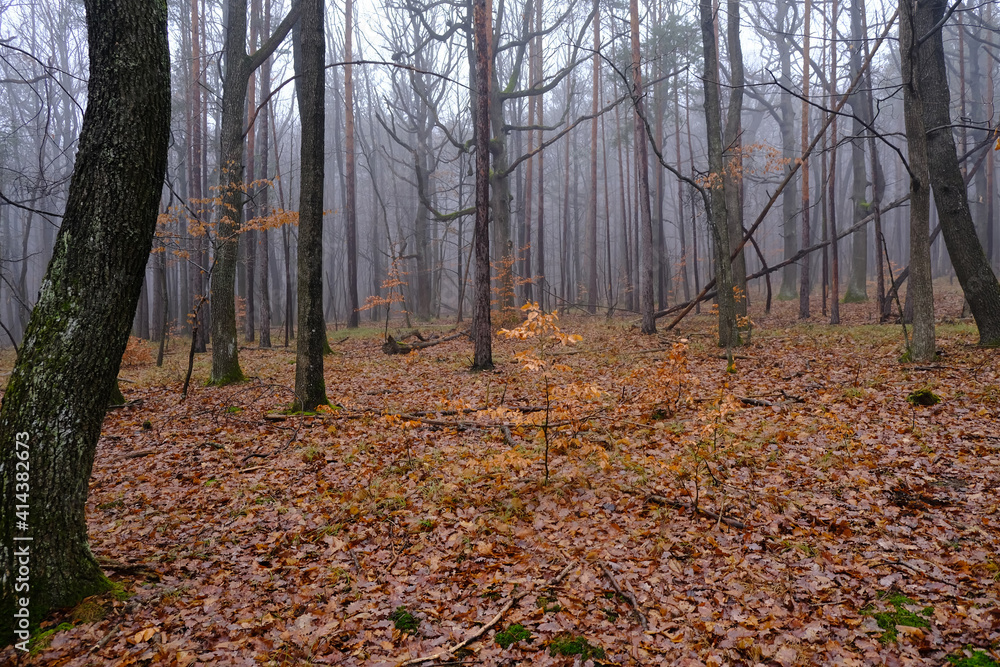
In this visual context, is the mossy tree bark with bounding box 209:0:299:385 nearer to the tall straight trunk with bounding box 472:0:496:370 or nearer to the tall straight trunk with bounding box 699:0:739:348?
the tall straight trunk with bounding box 472:0:496:370

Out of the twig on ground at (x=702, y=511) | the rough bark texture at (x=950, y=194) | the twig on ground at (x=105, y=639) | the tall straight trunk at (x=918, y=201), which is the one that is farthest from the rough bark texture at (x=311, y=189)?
the rough bark texture at (x=950, y=194)

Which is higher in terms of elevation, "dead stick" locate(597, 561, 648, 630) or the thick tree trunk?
the thick tree trunk

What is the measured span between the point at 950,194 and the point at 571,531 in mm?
9167

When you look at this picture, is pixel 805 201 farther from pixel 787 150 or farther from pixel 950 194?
pixel 787 150

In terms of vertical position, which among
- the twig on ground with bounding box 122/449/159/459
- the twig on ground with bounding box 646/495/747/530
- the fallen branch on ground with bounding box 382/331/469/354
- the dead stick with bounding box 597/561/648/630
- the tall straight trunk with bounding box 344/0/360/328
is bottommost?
the dead stick with bounding box 597/561/648/630

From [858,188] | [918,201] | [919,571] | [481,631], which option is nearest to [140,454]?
[481,631]

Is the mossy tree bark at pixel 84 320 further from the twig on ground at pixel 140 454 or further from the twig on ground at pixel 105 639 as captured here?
the twig on ground at pixel 140 454

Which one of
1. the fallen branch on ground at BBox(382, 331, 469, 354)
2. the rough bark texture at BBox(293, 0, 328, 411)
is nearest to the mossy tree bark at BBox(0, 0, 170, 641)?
the rough bark texture at BBox(293, 0, 328, 411)

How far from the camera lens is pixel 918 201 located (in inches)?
320

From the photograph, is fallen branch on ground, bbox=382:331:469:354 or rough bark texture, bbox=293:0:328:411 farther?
fallen branch on ground, bbox=382:331:469:354

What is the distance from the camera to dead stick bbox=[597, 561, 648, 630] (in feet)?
10.7

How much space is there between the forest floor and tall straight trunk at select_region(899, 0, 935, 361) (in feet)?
2.48

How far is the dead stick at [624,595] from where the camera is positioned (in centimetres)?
327

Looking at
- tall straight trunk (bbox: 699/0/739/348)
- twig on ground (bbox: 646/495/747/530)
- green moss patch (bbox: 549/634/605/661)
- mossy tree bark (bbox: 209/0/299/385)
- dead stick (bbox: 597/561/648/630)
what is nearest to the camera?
green moss patch (bbox: 549/634/605/661)
